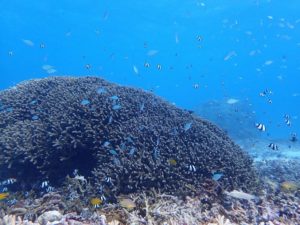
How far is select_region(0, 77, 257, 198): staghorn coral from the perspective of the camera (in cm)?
716

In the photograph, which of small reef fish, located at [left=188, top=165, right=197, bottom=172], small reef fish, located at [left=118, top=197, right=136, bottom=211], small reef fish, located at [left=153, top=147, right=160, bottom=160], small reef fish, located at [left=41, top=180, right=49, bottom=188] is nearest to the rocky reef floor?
small reef fish, located at [left=118, top=197, right=136, bottom=211]

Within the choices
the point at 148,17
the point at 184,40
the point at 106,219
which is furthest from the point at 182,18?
the point at 106,219

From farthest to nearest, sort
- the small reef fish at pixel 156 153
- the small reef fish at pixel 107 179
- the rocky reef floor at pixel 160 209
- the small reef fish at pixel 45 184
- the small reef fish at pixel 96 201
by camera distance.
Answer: the small reef fish at pixel 45 184 → the small reef fish at pixel 156 153 → the small reef fish at pixel 107 179 → the small reef fish at pixel 96 201 → the rocky reef floor at pixel 160 209

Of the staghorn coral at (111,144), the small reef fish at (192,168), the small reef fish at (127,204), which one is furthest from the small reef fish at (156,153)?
the small reef fish at (127,204)

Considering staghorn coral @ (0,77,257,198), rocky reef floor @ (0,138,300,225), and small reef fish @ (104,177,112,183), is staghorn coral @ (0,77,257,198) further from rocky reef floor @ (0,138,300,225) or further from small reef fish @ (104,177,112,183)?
rocky reef floor @ (0,138,300,225)

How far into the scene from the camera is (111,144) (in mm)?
8055

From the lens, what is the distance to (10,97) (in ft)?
34.9

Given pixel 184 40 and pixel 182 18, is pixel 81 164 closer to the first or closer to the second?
pixel 182 18

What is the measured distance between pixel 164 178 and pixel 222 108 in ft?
94.8

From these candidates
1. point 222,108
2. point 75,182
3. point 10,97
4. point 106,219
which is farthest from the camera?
point 222,108

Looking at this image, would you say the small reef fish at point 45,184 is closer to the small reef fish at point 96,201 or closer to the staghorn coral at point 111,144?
the staghorn coral at point 111,144

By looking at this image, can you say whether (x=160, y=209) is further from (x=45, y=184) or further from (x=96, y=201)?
(x=45, y=184)

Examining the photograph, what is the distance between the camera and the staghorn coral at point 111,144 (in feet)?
23.5

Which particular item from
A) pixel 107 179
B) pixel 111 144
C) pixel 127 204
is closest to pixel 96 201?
pixel 127 204
